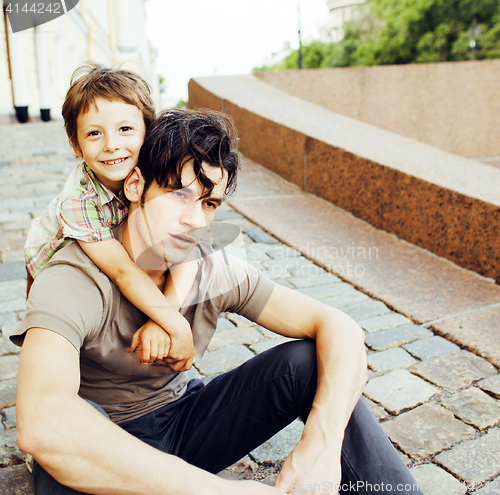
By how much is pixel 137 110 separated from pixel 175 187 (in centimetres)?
45

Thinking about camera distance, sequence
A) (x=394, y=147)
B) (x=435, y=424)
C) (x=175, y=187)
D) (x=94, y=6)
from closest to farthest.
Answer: (x=175, y=187)
(x=435, y=424)
(x=394, y=147)
(x=94, y=6)

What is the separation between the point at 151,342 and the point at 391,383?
4.36 feet

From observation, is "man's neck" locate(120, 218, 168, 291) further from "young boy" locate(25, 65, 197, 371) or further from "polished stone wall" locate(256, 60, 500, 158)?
"polished stone wall" locate(256, 60, 500, 158)

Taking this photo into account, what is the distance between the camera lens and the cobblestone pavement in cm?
186

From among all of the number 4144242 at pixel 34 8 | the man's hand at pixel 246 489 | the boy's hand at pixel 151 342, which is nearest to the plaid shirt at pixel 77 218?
the boy's hand at pixel 151 342

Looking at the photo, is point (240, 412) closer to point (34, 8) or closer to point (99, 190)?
point (99, 190)

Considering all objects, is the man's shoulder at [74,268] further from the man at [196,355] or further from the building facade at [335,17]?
→ the building facade at [335,17]

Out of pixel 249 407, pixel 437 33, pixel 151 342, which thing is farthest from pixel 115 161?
pixel 437 33

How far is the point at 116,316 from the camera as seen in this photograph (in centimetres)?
158

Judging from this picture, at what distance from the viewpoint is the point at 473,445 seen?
1.97m

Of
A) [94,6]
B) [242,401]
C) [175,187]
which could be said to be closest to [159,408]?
[242,401]

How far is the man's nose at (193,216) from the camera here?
65.4 inches

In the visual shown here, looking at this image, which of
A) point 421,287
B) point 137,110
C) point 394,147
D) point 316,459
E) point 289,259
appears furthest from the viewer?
point 394,147

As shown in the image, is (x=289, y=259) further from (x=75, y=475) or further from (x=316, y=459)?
(x=75, y=475)
